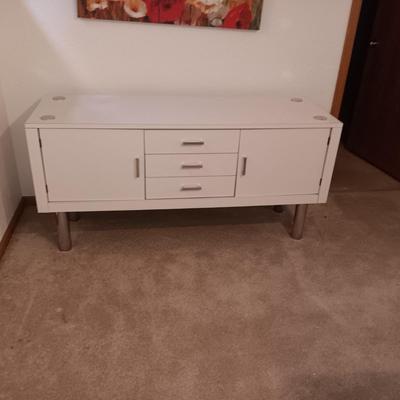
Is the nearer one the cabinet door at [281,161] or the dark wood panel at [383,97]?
the cabinet door at [281,161]

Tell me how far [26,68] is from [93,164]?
722mm

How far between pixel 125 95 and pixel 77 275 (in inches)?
37.8

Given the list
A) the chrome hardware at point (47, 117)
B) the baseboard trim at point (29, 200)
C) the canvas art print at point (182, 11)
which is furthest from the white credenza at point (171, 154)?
the baseboard trim at point (29, 200)

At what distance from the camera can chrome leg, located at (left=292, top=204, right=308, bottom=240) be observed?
2.06 metres

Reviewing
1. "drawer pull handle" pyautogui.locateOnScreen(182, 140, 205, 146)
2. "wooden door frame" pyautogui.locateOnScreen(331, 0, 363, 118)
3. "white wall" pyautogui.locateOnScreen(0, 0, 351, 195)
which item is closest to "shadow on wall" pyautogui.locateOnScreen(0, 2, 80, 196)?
"white wall" pyautogui.locateOnScreen(0, 0, 351, 195)

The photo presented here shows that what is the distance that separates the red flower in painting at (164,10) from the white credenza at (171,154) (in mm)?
417

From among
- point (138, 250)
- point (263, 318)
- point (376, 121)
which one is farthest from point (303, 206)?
point (376, 121)

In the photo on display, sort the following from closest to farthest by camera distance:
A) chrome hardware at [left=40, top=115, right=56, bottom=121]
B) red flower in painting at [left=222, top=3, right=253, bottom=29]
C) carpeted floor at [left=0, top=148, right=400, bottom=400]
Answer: carpeted floor at [left=0, top=148, right=400, bottom=400]
chrome hardware at [left=40, top=115, right=56, bottom=121]
red flower in painting at [left=222, top=3, right=253, bottom=29]

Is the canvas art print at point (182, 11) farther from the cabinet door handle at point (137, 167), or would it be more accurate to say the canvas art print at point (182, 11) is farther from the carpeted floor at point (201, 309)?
the carpeted floor at point (201, 309)

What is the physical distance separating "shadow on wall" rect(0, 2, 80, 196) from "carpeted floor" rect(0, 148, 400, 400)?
577 millimetres

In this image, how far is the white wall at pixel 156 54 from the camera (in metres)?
1.97

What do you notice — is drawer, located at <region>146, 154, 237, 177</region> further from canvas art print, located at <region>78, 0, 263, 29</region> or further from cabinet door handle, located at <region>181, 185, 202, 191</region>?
canvas art print, located at <region>78, 0, 263, 29</region>

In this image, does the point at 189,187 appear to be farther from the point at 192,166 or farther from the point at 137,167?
the point at 137,167

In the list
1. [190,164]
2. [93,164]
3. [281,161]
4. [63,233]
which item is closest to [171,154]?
[190,164]
